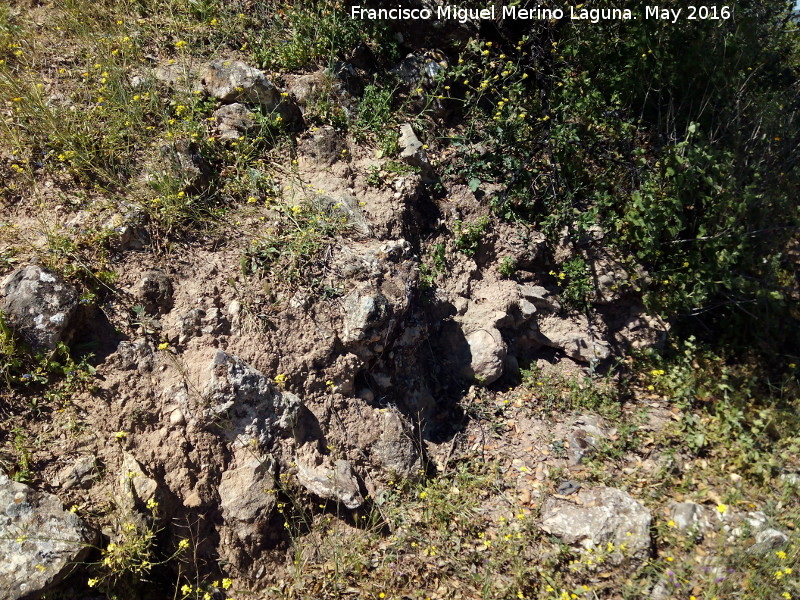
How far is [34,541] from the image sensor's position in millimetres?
2764

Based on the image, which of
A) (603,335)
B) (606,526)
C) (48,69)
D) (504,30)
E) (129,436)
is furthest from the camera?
(504,30)

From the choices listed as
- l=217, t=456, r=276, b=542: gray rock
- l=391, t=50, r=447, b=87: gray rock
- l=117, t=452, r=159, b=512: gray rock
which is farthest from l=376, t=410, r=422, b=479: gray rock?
l=391, t=50, r=447, b=87: gray rock

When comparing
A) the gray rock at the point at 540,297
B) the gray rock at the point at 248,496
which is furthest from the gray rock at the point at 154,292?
the gray rock at the point at 540,297

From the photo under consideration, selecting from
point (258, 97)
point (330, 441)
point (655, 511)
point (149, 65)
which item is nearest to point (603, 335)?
point (655, 511)

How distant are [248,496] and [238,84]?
10.7 feet

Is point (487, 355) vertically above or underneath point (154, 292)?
underneath

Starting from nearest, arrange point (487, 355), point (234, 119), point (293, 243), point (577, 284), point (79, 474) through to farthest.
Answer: point (79, 474)
point (293, 243)
point (487, 355)
point (234, 119)
point (577, 284)

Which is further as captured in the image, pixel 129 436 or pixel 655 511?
pixel 655 511

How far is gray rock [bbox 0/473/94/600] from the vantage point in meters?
2.68

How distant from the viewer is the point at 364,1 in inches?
197

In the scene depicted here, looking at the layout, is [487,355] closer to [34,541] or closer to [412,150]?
[412,150]

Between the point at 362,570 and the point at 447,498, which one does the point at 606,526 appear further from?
the point at 362,570

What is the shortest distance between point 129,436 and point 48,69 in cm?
321

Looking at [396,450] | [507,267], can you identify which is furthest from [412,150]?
[396,450]
